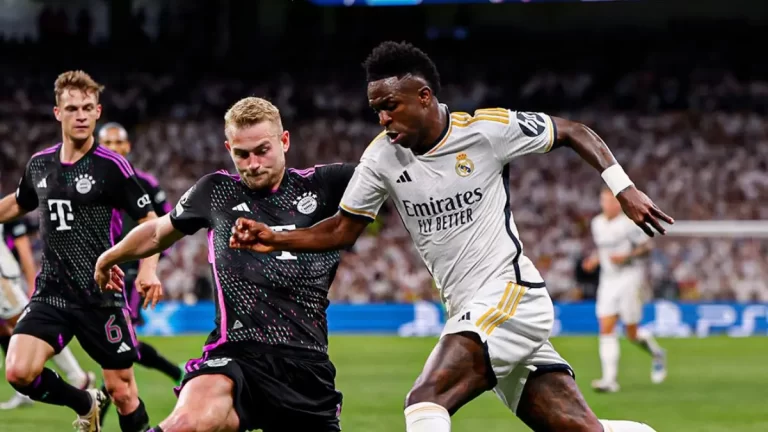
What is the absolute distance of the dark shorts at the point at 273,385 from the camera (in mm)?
5055

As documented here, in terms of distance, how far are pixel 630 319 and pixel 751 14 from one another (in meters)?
18.4

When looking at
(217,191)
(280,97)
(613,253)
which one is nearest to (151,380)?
(613,253)

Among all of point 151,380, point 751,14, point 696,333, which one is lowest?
point 696,333

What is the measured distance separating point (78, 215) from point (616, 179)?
3.81 metres

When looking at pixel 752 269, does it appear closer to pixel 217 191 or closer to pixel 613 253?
pixel 613 253

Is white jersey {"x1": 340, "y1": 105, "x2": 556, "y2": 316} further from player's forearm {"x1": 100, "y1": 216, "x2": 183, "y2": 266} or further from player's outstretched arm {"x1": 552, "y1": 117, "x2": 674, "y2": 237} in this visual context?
player's forearm {"x1": 100, "y1": 216, "x2": 183, "y2": 266}

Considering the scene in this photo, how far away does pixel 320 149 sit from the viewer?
27375mm

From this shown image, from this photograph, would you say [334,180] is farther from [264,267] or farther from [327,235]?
[264,267]

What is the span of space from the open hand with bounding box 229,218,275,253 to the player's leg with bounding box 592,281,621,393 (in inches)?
305

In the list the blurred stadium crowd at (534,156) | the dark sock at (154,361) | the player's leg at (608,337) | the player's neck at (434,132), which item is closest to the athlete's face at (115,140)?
the dark sock at (154,361)

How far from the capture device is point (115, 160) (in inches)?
290

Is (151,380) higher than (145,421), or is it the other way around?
(145,421)

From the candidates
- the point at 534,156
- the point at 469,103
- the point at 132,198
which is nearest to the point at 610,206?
the point at 132,198

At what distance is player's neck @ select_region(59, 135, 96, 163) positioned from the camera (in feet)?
24.1
